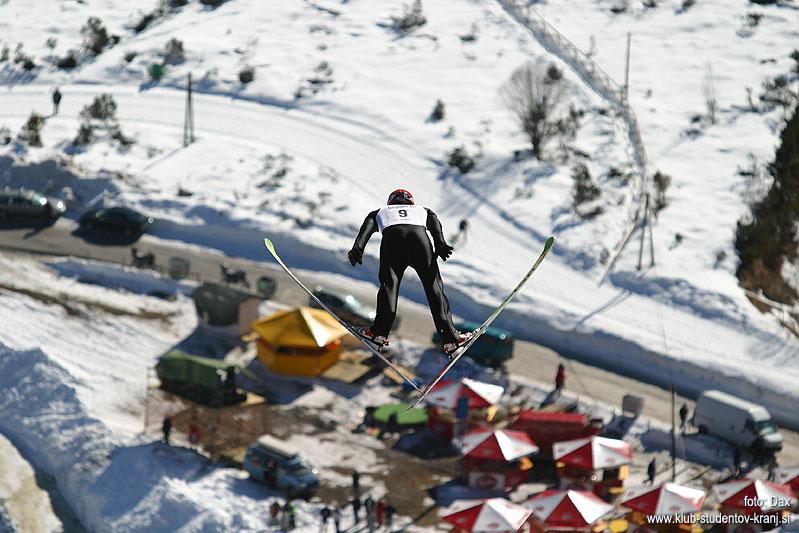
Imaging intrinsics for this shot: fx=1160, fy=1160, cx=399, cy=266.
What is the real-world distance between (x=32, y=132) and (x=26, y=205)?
767 cm

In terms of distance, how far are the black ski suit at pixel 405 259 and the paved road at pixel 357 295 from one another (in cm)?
2347

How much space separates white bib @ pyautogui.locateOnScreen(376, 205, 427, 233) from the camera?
15.5 meters

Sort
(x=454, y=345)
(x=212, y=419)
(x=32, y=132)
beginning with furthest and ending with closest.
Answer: (x=32, y=132), (x=212, y=419), (x=454, y=345)

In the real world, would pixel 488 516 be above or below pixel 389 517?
above

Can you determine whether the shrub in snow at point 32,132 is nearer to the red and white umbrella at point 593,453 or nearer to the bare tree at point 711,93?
the bare tree at point 711,93

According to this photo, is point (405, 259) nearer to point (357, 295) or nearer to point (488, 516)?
point (488, 516)

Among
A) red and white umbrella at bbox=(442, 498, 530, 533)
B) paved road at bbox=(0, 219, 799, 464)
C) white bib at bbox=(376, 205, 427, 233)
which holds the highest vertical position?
white bib at bbox=(376, 205, 427, 233)

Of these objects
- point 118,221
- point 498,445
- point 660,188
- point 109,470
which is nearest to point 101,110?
point 118,221

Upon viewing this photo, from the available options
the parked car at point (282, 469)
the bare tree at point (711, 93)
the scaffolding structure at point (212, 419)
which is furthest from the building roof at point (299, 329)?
the bare tree at point (711, 93)

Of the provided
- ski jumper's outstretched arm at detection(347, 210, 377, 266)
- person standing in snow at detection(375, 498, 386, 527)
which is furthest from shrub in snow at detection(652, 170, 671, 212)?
ski jumper's outstretched arm at detection(347, 210, 377, 266)

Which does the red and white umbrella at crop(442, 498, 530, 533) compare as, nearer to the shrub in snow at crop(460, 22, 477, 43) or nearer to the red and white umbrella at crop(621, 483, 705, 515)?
the red and white umbrella at crop(621, 483, 705, 515)

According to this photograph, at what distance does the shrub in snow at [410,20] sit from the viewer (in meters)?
68.0

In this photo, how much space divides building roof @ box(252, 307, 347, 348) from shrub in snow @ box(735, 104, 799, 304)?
16764 millimetres

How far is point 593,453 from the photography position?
106 ft
